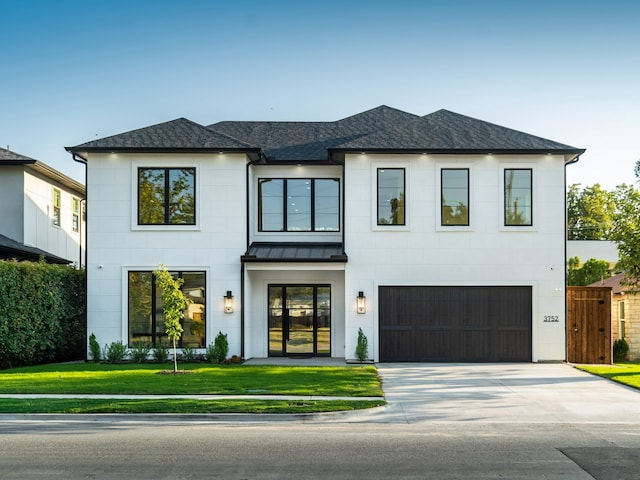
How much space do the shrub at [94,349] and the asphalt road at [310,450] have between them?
26.8ft

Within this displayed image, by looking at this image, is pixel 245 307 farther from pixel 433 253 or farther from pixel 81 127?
pixel 81 127

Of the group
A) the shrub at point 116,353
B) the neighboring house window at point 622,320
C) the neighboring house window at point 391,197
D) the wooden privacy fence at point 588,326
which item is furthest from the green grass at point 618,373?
the shrub at point 116,353

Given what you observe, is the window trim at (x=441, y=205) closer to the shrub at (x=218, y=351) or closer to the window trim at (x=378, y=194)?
the window trim at (x=378, y=194)

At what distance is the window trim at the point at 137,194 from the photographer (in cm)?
1925

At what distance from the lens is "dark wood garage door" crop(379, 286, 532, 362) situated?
63.1 ft

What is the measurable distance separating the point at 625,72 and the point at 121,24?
595 inches

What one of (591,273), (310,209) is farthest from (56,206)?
(591,273)

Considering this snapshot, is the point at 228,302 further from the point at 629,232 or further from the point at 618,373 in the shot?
the point at 629,232

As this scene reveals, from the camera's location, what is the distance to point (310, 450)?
8.75 meters

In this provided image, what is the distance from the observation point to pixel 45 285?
61.7ft

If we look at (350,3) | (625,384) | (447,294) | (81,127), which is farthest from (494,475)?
(81,127)

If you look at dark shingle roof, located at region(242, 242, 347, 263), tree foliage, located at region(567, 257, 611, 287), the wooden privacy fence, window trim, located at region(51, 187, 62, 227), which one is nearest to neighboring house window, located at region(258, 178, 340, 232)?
dark shingle roof, located at region(242, 242, 347, 263)

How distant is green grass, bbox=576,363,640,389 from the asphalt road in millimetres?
5051

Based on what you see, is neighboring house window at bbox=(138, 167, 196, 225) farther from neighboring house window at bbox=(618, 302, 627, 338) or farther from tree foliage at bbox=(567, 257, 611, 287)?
tree foliage at bbox=(567, 257, 611, 287)
